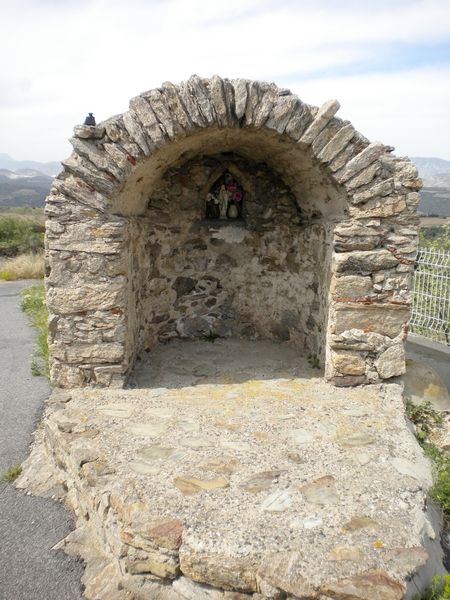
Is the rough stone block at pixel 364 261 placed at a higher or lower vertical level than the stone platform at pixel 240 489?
higher

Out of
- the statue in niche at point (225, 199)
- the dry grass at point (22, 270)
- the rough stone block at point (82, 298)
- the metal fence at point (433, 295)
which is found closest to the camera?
the rough stone block at point (82, 298)

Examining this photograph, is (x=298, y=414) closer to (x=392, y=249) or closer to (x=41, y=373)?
(x=392, y=249)

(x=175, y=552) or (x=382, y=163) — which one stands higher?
(x=382, y=163)

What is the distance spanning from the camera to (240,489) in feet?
10.1

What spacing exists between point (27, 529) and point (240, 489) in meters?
1.55

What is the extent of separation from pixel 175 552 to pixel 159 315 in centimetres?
389

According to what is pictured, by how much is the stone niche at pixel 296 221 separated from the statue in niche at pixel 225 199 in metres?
0.51

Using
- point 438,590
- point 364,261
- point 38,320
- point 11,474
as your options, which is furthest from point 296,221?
point 38,320

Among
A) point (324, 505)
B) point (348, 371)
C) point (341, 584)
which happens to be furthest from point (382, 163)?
point (341, 584)

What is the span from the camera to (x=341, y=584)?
2318 millimetres

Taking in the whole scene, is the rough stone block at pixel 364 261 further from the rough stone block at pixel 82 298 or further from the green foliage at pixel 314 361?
the rough stone block at pixel 82 298

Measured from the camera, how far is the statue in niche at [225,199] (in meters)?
Result: 6.45

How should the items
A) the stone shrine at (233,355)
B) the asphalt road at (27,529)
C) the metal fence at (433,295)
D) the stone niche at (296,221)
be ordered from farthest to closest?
the metal fence at (433,295) → the stone niche at (296,221) → the asphalt road at (27,529) → the stone shrine at (233,355)

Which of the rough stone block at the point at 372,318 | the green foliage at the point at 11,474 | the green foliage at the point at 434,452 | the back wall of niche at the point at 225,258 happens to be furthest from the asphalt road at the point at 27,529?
the rough stone block at the point at 372,318
